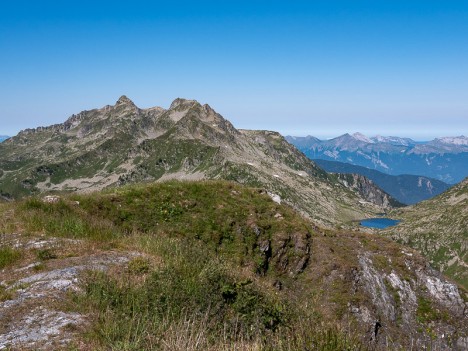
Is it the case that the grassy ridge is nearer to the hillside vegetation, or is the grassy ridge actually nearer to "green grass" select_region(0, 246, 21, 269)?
the hillside vegetation

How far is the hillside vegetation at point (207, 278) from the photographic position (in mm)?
7219

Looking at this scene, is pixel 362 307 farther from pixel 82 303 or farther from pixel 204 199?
pixel 82 303

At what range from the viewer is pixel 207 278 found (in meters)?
9.55

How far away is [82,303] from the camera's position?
819 centimetres

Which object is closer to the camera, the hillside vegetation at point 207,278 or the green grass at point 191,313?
the green grass at point 191,313

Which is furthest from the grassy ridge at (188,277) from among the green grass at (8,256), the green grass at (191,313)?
the green grass at (8,256)

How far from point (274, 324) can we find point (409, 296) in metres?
21.1

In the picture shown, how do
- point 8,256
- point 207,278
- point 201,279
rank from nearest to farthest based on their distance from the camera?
point 201,279 → point 207,278 → point 8,256

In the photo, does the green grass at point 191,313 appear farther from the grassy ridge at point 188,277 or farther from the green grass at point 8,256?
the green grass at point 8,256

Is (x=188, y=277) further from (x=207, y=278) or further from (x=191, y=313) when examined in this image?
(x=191, y=313)

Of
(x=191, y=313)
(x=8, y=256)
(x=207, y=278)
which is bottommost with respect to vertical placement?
(x=191, y=313)

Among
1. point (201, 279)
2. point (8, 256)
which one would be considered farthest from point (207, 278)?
point (8, 256)

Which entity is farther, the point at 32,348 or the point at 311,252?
the point at 311,252

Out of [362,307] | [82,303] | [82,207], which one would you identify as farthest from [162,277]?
[362,307]
